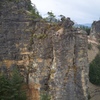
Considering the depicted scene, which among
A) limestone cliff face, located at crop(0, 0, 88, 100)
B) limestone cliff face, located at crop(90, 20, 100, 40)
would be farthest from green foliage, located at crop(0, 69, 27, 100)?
limestone cliff face, located at crop(90, 20, 100, 40)

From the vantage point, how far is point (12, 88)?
110 ft

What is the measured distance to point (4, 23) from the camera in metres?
35.5

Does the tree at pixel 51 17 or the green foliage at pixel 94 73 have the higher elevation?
the tree at pixel 51 17

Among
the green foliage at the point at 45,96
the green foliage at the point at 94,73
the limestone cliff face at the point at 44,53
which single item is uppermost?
the limestone cliff face at the point at 44,53

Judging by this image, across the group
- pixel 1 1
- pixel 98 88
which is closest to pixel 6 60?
pixel 1 1

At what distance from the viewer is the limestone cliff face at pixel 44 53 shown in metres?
34.1

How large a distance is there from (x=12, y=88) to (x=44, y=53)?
487 centimetres

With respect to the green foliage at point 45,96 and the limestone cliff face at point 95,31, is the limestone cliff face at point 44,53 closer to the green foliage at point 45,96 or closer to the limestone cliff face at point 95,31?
the green foliage at point 45,96

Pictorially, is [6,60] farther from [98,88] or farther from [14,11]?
[98,88]

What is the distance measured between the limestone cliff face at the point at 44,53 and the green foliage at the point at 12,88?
1.76 m

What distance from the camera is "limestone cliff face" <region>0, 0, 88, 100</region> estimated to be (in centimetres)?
3406

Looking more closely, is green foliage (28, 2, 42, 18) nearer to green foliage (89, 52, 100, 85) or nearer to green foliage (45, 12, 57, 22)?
green foliage (45, 12, 57, 22)

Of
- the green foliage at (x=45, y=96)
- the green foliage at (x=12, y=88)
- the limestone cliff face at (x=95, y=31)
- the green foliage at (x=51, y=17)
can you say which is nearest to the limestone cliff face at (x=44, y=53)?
the green foliage at (x=45, y=96)

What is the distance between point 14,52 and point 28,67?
86.7 inches
